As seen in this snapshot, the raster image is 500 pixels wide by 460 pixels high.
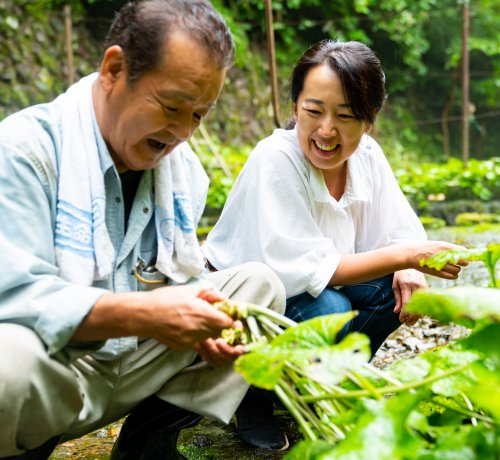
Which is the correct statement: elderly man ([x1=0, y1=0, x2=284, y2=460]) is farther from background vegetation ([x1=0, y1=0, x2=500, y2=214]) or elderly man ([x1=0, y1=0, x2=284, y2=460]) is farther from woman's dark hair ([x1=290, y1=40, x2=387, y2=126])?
background vegetation ([x1=0, y1=0, x2=500, y2=214])

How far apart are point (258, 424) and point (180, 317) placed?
901 millimetres

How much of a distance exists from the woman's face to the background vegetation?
2.72m

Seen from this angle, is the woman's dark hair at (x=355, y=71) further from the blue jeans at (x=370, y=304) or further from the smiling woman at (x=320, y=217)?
the blue jeans at (x=370, y=304)

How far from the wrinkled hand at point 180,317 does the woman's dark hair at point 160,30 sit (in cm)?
53

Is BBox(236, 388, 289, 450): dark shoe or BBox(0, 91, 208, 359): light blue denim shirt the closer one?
BBox(0, 91, 208, 359): light blue denim shirt

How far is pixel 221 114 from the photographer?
986 cm

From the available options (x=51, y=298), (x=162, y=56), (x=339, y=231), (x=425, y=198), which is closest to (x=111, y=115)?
(x=162, y=56)

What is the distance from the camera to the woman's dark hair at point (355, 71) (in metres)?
2.27

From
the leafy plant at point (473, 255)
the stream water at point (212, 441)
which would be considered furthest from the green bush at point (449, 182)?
the leafy plant at point (473, 255)

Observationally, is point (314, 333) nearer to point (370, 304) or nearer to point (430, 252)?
point (430, 252)

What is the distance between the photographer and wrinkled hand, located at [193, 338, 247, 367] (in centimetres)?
168

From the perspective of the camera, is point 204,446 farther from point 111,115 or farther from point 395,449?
point 395,449

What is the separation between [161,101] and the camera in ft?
5.32

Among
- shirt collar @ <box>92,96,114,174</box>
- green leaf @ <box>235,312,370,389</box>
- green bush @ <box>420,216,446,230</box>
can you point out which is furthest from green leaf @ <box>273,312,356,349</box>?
green bush @ <box>420,216,446,230</box>
